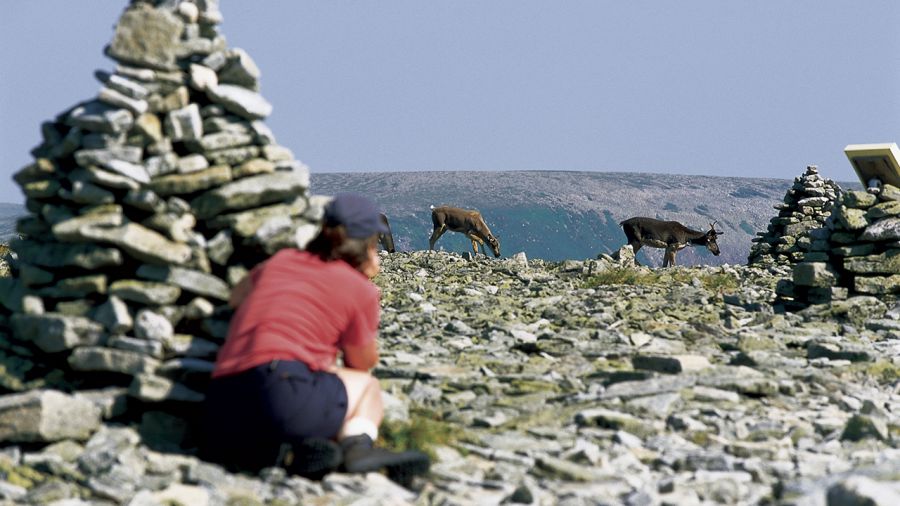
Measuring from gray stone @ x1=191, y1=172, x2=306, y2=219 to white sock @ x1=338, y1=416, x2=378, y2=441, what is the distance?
1.82 meters

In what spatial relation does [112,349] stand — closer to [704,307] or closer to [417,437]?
[417,437]

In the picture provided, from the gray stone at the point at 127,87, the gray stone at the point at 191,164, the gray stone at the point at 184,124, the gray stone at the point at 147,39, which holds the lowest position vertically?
the gray stone at the point at 191,164

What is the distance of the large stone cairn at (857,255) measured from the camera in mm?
15773

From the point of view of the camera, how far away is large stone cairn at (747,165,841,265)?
98.8 ft

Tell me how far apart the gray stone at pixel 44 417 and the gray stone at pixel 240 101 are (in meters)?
2.26

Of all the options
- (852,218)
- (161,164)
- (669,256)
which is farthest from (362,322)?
(669,256)

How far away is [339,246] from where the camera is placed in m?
6.63

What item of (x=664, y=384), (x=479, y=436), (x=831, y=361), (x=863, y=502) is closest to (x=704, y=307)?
(x=831, y=361)

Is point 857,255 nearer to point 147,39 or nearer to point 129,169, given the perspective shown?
point 147,39

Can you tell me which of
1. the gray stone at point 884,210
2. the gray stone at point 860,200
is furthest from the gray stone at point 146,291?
the gray stone at point 860,200

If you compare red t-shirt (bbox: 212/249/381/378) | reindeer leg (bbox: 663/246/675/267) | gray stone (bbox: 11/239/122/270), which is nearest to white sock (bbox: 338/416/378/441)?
red t-shirt (bbox: 212/249/381/378)

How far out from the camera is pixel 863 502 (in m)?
5.05

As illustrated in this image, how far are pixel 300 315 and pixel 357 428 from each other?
784mm

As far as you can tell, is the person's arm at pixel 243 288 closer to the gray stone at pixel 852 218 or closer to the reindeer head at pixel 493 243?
the gray stone at pixel 852 218
